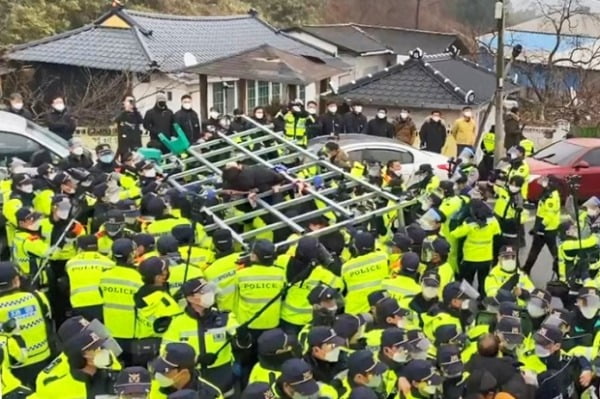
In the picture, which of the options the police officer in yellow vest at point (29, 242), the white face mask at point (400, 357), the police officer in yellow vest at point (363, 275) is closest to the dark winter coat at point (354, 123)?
the police officer in yellow vest at point (29, 242)

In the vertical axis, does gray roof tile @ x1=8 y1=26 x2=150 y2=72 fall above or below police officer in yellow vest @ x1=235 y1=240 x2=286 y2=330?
below

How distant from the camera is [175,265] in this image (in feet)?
25.4

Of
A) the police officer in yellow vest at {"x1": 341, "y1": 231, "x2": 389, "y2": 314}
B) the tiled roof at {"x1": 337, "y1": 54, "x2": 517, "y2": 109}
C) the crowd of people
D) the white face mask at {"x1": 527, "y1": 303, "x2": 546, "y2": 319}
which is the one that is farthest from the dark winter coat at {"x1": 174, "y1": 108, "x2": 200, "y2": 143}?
the white face mask at {"x1": 527, "y1": 303, "x2": 546, "y2": 319}

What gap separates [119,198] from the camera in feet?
33.4

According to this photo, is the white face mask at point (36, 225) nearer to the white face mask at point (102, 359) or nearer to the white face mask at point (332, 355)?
the white face mask at point (102, 359)

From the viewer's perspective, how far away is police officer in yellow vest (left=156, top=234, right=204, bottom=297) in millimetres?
7520

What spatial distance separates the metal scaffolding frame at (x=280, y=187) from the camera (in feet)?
30.8

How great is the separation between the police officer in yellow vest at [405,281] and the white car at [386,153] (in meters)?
6.53

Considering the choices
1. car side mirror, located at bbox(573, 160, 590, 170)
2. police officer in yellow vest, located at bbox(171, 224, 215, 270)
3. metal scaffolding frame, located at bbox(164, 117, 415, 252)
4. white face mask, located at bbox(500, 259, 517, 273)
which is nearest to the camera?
police officer in yellow vest, located at bbox(171, 224, 215, 270)

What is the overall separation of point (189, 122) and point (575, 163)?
7.16 metres

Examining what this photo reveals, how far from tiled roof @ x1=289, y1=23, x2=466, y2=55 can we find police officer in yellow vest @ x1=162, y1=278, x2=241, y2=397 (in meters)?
28.2

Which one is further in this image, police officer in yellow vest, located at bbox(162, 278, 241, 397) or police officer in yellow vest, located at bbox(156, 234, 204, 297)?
police officer in yellow vest, located at bbox(156, 234, 204, 297)

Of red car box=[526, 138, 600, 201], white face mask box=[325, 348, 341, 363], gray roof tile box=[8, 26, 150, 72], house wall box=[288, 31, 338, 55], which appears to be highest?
white face mask box=[325, 348, 341, 363]

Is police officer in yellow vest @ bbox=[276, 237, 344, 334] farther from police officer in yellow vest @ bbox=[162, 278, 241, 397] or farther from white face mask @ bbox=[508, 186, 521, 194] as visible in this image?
white face mask @ bbox=[508, 186, 521, 194]
